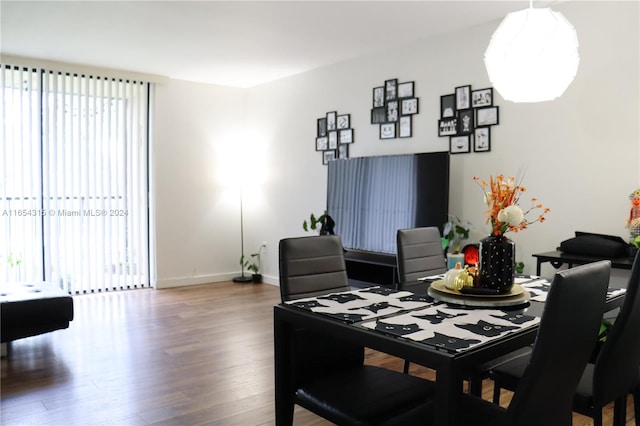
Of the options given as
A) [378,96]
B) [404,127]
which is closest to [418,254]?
[404,127]

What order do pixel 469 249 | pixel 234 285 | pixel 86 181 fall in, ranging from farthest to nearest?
pixel 234 285, pixel 86 181, pixel 469 249

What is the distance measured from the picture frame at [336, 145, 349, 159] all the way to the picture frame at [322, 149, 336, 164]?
0.22 feet

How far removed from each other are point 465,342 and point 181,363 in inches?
101

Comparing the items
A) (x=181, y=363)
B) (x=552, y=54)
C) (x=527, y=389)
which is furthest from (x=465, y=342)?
(x=181, y=363)

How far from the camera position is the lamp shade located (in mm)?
2096

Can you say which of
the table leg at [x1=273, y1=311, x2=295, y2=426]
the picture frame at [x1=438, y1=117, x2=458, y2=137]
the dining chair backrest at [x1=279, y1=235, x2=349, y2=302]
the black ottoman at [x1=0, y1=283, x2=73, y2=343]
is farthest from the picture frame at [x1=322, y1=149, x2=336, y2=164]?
the table leg at [x1=273, y1=311, x2=295, y2=426]

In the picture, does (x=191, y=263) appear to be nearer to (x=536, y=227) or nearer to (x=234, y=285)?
(x=234, y=285)

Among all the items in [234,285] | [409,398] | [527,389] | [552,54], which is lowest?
[234,285]

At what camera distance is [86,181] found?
5766 mm

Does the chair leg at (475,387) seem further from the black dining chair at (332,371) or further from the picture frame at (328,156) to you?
the picture frame at (328,156)

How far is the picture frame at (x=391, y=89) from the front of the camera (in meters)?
4.91

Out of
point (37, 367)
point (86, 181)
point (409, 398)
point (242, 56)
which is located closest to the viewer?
point (409, 398)

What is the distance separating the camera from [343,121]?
5477mm

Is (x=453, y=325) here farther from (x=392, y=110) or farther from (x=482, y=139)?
(x=392, y=110)
